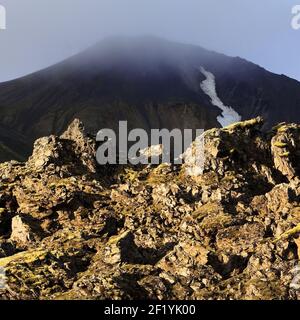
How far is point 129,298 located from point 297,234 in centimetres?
1505

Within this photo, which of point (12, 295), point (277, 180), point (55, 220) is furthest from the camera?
point (277, 180)

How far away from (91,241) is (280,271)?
18.0 meters

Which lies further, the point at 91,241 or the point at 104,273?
the point at 91,241

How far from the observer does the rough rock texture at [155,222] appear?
55750 millimetres

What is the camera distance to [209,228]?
64.1m

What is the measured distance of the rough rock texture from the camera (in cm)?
5575

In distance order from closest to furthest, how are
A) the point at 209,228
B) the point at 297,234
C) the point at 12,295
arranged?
1. the point at 12,295
2. the point at 297,234
3. the point at 209,228

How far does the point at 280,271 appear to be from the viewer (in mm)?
55531

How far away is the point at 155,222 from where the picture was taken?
68062mm

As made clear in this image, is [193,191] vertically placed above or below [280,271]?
above

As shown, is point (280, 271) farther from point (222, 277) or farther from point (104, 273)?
point (104, 273)

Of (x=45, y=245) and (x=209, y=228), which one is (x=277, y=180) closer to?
(x=209, y=228)
